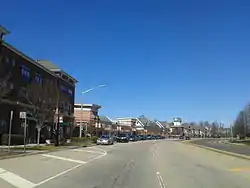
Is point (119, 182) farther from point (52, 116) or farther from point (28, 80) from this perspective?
point (28, 80)

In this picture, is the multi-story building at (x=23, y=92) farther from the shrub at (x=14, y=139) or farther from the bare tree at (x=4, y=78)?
the shrub at (x=14, y=139)

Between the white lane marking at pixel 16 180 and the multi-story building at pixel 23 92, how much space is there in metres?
29.2

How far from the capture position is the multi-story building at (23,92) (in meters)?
51.9

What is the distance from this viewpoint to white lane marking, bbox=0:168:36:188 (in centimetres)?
1438

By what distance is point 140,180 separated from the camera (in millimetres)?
16562

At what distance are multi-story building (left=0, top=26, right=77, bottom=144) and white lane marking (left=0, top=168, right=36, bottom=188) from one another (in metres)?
29.2

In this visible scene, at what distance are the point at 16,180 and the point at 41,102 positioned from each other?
A: 1685 inches

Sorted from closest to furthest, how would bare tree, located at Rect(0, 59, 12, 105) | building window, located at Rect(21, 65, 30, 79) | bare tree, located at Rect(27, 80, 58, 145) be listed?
bare tree, located at Rect(0, 59, 12, 105) → bare tree, located at Rect(27, 80, 58, 145) → building window, located at Rect(21, 65, 30, 79)

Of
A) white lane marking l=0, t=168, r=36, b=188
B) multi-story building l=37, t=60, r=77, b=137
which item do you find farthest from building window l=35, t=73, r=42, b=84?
white lane marking l=0, t=168, r=36, b=188

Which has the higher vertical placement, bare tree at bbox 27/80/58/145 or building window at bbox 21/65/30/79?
building window at bbox 21/65/30/79

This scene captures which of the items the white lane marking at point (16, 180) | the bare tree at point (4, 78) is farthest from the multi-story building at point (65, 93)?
the white lane marking at point (16, 180)

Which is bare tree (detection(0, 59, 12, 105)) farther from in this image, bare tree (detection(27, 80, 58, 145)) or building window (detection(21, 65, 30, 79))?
building window (detection(21, 65, 30, 79))

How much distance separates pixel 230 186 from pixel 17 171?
9293 millimetres

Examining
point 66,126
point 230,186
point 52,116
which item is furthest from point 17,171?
point 66,126
